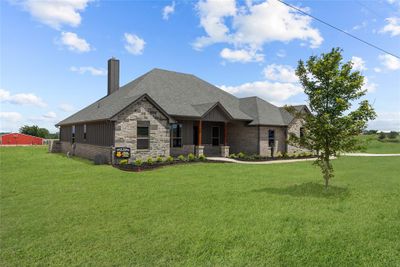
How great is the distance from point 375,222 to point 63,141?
30512 millimetres

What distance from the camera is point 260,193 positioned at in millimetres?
9891

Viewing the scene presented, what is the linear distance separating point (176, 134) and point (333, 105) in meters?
14.1

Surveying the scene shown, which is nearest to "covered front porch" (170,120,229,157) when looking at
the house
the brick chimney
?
the house

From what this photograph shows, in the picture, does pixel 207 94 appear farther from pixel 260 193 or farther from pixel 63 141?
→ pixel 260 193

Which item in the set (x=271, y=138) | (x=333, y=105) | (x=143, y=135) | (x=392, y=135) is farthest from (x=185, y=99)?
(x=392, y=135)

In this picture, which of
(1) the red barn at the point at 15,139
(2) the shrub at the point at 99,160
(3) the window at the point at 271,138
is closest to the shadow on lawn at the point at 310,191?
(2) the shrub at the point at 99,160

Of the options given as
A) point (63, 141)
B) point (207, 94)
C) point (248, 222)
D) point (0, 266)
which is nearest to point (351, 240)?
point (248, 222)

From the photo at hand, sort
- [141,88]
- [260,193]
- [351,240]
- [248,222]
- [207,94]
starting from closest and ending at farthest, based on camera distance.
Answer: [351,240] → [248,222] → [260,193] → [141,88] → [207,94]

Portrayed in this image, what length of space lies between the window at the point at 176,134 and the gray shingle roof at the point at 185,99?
1.39 metres

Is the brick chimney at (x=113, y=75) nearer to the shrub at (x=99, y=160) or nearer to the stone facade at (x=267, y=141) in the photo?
the shrub at (x=99, y=160)

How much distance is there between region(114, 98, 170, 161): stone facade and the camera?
59.2ft

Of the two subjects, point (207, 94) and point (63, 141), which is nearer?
point (207, 94)

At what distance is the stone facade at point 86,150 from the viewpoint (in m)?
18.7

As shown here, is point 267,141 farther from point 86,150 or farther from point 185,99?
point 86,150
